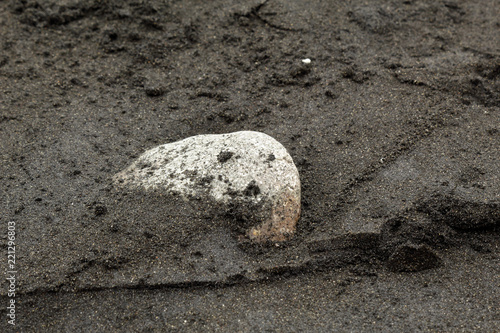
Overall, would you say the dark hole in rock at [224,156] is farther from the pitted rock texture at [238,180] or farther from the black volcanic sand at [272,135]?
the black volcanic sand at [272,135]

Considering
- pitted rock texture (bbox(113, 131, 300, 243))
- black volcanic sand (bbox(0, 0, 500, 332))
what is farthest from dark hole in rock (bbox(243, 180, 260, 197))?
black volcanic sand (bbox(0, 0, 500, 332))

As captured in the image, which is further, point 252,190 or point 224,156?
point 224,156

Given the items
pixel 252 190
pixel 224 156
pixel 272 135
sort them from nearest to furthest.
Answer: pixel 252 190, pixel 224 156, pixel 272 135

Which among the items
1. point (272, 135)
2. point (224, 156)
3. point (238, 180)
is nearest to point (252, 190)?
point (238, 180)

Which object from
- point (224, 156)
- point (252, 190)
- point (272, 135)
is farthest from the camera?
point (272, 135)

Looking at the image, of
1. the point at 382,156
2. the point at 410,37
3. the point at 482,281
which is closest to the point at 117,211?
the point at 382,156

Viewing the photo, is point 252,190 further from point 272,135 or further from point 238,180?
point 272,135
